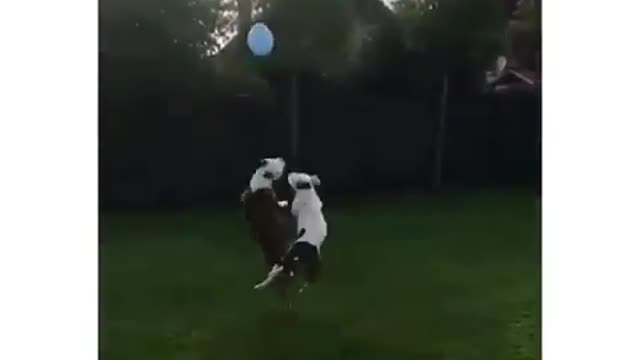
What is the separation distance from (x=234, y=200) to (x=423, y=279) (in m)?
0.30

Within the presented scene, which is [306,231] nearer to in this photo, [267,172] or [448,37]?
[267,172]

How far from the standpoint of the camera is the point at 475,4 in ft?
4.09

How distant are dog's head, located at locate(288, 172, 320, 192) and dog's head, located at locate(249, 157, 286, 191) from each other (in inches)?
0.7

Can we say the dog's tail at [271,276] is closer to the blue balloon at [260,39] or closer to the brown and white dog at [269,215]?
the brown and white dog at [269,215]

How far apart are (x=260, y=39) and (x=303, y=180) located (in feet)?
0.71

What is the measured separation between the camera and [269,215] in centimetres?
123

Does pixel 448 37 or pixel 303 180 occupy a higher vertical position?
pixel 448 37

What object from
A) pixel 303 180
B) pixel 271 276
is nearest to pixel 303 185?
pixel 303 180

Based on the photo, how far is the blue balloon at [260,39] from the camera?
1.22m

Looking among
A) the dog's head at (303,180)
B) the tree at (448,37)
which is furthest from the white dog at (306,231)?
the tree at (448,37)

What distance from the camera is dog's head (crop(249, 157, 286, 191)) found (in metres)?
1.22
